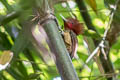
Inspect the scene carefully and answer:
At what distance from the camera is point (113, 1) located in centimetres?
77

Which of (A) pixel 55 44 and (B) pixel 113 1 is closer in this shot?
(A) pixel 55 44


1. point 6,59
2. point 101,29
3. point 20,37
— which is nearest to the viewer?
point 6,59

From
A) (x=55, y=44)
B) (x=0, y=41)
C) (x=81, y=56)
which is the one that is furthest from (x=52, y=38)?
(x=81, y=56)

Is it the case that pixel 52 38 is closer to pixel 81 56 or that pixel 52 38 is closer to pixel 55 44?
pixel 55 44

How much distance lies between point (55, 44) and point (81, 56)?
68 centimetres

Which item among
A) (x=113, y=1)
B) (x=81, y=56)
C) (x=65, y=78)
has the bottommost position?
(x=65, y=78)

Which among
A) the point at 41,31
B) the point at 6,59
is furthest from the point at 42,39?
the point at 6,59

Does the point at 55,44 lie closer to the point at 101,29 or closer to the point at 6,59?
the point at 6,59

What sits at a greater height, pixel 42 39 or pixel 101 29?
pixel 101 29

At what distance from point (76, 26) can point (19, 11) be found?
0.43 metres

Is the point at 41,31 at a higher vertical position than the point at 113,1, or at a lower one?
lower

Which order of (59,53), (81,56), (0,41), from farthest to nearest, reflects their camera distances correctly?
(81,56) < (0,41) < (59,53)

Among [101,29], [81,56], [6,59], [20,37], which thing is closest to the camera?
[6,59]

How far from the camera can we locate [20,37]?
2.23 ft
